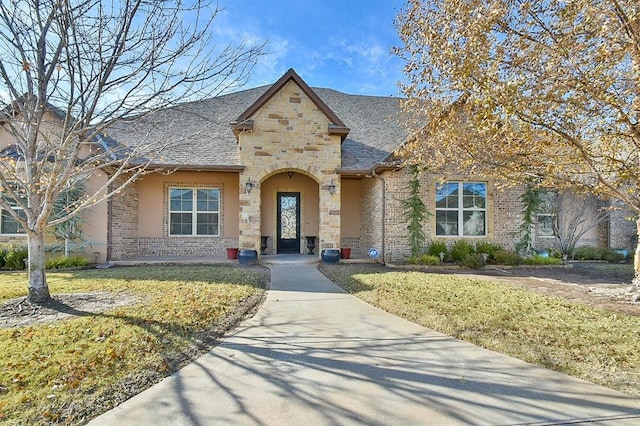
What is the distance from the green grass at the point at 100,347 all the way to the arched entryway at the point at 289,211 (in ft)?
20.9

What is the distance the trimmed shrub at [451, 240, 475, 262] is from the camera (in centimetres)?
1139

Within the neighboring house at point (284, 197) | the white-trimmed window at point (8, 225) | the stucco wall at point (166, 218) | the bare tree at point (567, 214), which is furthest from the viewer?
the stucco wall at point (166, 218)

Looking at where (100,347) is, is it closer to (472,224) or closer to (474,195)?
(472,224)

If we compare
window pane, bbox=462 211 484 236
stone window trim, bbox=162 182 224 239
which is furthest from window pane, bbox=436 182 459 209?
stone window trim, bbox=162 182 224 239

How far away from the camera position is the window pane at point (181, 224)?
1324cm

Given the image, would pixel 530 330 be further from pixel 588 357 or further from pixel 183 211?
pixel 183 211

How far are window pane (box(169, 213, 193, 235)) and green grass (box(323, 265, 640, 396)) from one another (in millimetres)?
7712

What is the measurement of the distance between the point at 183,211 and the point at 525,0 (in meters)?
12.0

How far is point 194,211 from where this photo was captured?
13.3 meters

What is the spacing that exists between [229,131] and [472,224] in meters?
10.3

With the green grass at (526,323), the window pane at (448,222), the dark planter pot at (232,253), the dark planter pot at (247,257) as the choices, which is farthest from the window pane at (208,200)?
the window pane at (448,222)

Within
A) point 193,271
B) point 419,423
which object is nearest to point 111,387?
point 419,423

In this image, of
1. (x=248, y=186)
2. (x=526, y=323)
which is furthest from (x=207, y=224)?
(x=526, y=323)

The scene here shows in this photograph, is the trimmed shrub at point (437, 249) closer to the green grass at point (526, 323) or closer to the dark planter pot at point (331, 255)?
the dark planter pot at point (331, 255)
